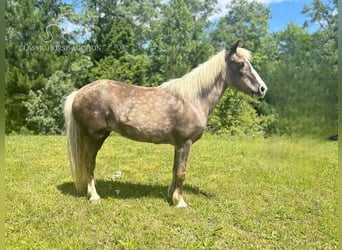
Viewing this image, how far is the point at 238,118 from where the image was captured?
284cm

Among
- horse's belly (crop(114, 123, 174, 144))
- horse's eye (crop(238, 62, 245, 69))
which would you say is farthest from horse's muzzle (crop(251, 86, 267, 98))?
horse's belly (crop(114, 123, 174, 144))

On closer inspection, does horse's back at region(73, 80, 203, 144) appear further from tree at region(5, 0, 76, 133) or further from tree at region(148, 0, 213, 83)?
tree at region(5, 0, 76, 133)

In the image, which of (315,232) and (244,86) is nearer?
(315,232)

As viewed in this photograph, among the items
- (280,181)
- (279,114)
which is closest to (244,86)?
(279,114)

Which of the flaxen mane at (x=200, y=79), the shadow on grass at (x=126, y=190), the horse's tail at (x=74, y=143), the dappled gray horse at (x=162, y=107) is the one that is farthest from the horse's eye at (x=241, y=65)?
the horse's tail at (x=74, y=143)

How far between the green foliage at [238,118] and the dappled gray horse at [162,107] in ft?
1.09

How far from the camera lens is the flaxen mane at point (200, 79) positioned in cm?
241

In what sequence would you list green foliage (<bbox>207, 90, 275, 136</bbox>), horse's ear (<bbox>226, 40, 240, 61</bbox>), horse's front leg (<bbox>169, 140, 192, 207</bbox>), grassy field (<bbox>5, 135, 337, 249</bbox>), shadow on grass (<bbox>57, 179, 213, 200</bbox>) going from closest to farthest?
grassy field (<bbox>5, 135, 337, 249</bbox>) < horse's ear (<bbox>226, 40, 240, 61</bbox>) < horse's front leg (<bbox>169, 140, 192, 207</bbox>) < shadow on grass (<bbox>57, 179, 213, 200</bbox>) < green foliage (<bbox>207, 90, 275, 136</bbox>)

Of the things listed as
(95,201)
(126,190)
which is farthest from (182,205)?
(95,201)

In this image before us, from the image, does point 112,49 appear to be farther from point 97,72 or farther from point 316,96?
point 316,96

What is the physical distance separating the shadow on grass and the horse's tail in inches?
10.0

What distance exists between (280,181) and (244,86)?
106cm

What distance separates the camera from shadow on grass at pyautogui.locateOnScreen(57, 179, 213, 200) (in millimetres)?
2635

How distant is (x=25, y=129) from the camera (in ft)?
9.95
